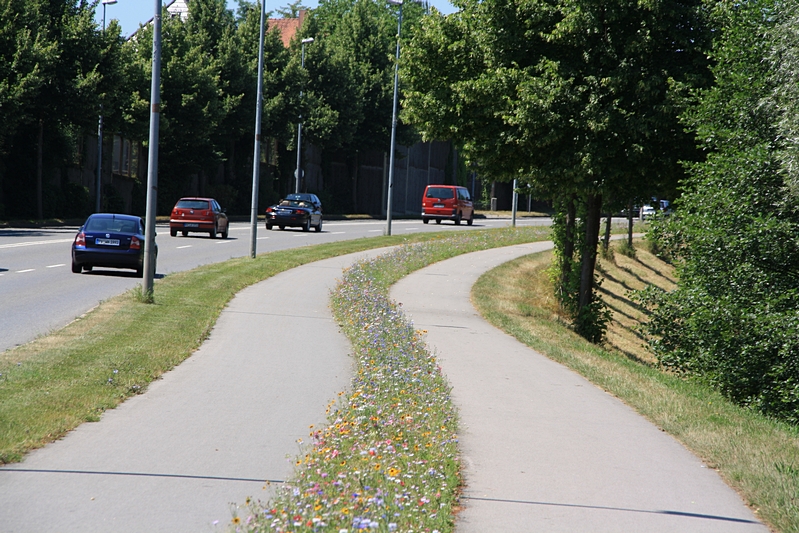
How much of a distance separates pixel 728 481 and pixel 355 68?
59889 mm

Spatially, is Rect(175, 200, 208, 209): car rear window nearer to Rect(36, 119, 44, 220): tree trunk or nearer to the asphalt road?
the asphalt road

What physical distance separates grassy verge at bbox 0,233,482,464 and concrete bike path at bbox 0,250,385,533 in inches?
7.6

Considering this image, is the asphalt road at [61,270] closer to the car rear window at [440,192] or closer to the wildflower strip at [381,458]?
the wildflower strip at [381,458]

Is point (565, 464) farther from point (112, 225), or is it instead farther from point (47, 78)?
point (47, 78)

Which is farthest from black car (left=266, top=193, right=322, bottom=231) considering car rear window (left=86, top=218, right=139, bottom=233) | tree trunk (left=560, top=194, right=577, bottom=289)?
car rear window (left=86, top=218, right=139, bottom=233)

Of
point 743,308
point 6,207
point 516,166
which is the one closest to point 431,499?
point 743,308

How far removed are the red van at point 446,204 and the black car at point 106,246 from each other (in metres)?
32.2

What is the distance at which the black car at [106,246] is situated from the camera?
21.5m

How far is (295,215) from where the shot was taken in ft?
140

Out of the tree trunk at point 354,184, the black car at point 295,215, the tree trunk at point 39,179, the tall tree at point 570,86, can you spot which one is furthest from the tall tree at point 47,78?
the tree trunk at point 354,184

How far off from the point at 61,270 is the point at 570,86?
11.6 metres

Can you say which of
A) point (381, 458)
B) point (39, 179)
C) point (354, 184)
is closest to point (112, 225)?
point (381, 458)

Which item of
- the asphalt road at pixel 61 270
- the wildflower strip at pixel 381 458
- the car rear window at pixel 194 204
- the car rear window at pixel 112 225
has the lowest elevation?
the asphalt road at pixel 61 270

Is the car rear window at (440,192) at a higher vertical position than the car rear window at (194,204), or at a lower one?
higher
